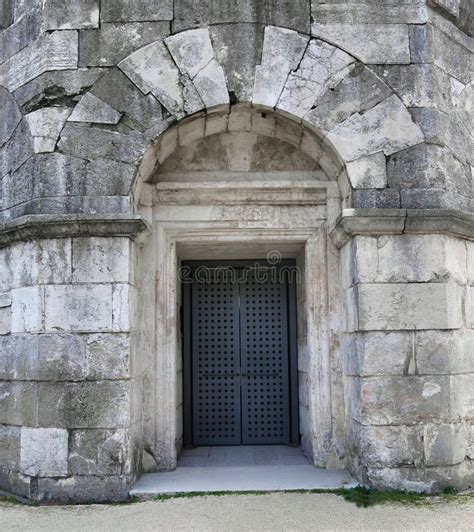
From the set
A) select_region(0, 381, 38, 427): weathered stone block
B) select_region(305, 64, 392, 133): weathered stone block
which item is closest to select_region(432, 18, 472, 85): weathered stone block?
select_region(305, 64, 392, 133): weathered stone block

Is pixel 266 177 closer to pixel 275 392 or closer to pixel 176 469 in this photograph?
pixel 275 392

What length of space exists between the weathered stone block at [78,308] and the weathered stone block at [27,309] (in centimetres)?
4

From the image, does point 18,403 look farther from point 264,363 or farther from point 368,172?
point 368,172

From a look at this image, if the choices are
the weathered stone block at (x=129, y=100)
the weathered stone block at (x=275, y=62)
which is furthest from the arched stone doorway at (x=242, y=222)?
the weathered stone block at (x=129, y=100)

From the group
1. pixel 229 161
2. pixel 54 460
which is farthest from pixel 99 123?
pixel 54 460

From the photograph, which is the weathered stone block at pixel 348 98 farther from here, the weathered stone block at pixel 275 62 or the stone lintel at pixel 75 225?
the stone lintel at pixel 75 225

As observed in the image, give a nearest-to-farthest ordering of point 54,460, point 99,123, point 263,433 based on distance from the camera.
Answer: point 54,460, point 99,123, point 263,433

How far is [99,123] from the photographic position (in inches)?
176

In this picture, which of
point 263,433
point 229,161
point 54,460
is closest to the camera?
point 54,460

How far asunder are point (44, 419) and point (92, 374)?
0.46 meters

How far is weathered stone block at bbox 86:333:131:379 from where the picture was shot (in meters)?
4.23

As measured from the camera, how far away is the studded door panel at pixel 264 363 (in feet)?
19.0

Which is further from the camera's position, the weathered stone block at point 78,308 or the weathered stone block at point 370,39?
the weathered stone block at point 370,39

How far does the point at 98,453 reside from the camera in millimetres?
4180
